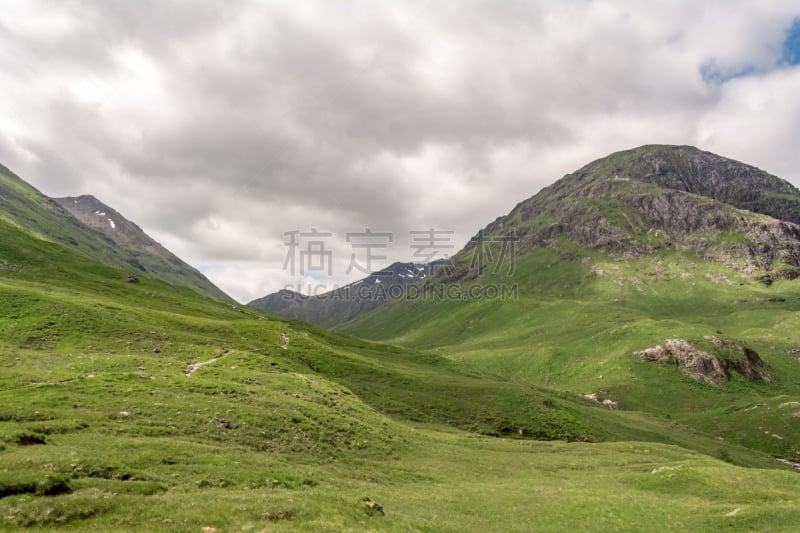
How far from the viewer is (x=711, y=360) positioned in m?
152

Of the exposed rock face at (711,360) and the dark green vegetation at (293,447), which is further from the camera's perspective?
the exposed rock face at (711,360)

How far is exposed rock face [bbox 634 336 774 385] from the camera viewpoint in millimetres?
149625

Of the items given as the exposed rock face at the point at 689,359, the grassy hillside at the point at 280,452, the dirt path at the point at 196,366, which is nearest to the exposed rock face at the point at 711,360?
the exposed rock face at the point at 689,359

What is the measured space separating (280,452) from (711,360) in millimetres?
175395

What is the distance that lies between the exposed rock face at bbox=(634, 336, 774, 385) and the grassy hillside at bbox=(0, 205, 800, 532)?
72498 millimetres

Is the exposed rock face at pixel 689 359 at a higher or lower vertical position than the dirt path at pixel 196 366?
lower

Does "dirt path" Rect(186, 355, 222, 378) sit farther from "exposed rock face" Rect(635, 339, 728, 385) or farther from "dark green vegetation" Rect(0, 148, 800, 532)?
"exposed rock face" Rect(635, 339, 728, 385)

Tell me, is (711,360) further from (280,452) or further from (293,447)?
(280,452)

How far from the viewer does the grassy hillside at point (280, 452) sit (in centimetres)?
2239

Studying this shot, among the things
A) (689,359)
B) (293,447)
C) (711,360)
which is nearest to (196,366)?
(293,447)

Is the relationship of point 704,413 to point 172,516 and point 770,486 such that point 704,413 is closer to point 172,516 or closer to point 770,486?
point 770,486

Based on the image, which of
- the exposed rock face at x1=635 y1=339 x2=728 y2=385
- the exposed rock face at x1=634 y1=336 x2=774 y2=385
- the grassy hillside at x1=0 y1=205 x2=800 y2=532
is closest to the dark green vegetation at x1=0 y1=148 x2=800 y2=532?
the grassy hillside at x1=0 y1=205 x2=800 y2=532

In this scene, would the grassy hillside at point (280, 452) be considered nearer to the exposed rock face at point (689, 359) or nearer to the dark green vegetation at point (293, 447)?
the dark green vegetation at point (293, 447)

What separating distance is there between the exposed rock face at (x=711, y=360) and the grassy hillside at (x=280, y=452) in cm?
7250
